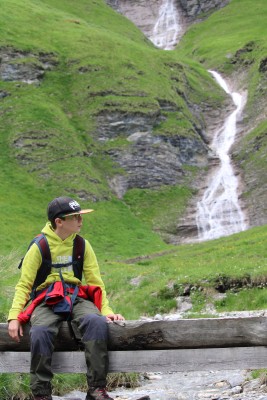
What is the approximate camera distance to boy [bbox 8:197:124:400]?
8375 mm

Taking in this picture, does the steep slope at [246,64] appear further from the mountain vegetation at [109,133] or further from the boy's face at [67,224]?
the boy's face at [67,224]

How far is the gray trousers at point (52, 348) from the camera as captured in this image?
8.34m

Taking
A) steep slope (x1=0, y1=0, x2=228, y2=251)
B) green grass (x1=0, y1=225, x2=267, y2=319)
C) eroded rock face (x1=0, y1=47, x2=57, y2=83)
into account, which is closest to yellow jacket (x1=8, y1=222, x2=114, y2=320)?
green grass (x1=0, y1=225, x2=267, y2=319)

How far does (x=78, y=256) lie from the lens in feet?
30.9

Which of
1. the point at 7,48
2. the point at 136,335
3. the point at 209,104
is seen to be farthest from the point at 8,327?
the point at 209,104

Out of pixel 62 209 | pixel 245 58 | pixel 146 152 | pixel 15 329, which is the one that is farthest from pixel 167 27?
pixel 15 329

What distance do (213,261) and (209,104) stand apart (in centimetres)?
7170

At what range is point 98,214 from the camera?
224ft

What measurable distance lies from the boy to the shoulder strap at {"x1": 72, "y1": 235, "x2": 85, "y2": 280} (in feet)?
0.07

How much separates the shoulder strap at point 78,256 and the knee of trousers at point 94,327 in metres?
0.93

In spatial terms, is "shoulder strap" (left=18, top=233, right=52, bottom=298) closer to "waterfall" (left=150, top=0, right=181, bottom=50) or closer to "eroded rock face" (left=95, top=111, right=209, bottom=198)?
"eroded rock face" (left=95, top=111, right=209, bottom=198)

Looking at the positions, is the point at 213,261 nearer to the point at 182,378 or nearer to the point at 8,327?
the point at 182,378

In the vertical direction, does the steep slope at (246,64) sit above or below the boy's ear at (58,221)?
above

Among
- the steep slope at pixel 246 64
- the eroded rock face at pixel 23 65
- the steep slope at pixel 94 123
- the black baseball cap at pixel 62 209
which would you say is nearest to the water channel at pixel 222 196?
the steep slope at pixel 246 64
